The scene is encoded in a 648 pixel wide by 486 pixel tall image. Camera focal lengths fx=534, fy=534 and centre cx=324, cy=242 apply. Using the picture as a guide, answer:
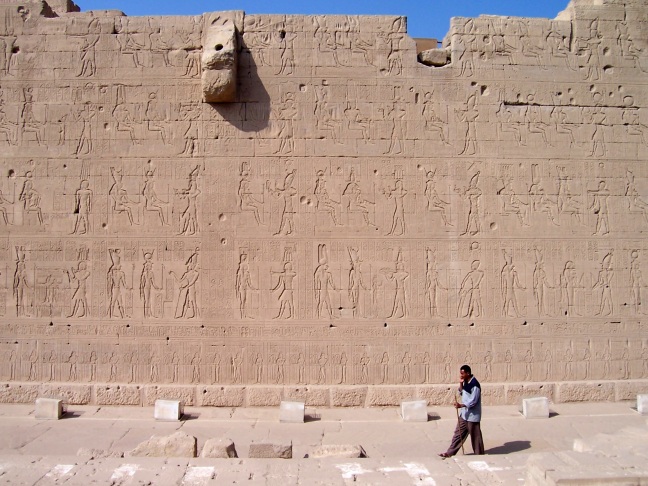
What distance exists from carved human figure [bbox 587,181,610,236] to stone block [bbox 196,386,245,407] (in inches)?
228

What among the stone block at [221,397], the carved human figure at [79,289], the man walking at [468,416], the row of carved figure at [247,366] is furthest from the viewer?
the carved human figure at [79,289]

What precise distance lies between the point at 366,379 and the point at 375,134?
3.57m

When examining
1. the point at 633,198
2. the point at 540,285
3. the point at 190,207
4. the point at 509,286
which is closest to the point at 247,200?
the point at 190,207

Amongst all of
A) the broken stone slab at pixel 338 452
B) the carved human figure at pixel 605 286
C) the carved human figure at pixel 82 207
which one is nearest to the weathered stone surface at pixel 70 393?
the carved human figure at pixel 82 207

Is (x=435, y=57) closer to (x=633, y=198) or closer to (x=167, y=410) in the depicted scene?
(x=633, y=198)

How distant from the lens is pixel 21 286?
25.5ft

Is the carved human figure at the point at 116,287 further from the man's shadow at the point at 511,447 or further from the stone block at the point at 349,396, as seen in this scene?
the man's shadow at the point at 511,447

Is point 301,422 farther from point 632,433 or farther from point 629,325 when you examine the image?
point 629,325

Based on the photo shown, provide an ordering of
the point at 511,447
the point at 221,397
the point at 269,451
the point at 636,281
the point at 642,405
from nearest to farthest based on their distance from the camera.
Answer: the point at 269,451, the point at 511,447, the point at 642,405, the point at 221,397, the point at 636,281

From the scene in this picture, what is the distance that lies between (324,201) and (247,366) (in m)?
2.62

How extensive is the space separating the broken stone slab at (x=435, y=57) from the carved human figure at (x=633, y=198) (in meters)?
3.25

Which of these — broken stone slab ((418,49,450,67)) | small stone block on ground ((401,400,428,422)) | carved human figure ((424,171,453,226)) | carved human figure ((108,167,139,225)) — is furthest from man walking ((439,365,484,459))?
carved human figure ((108,167,139,225))

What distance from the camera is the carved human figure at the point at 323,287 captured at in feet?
25.2

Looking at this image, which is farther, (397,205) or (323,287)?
(397,205)
